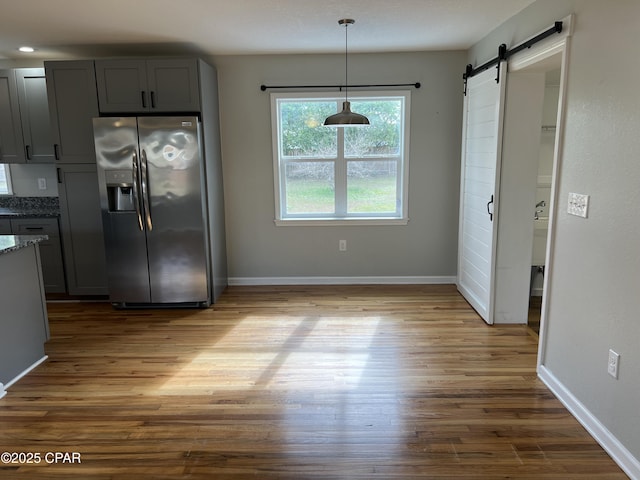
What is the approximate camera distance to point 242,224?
15.5ft

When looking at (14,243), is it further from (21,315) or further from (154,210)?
(154,210)

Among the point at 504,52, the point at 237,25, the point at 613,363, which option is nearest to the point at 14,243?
the point at 237,25

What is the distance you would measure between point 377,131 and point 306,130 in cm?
77

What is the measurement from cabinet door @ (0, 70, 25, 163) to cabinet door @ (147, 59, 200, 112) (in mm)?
1516

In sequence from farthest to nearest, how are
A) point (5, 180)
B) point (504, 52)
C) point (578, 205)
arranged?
point (5, 180) → point (504, 52) → point (578, 205)

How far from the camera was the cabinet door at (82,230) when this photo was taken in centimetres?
408

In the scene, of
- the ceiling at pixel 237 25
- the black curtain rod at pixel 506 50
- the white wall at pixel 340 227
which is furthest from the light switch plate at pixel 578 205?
the white wall at pixel 340 227

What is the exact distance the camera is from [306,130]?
458 centimetres

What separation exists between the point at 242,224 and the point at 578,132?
11.0 feet

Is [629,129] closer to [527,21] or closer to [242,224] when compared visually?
[527,21]

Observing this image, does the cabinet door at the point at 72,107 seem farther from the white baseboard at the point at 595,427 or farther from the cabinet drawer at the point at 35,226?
the white baseboard at the point at 595,427

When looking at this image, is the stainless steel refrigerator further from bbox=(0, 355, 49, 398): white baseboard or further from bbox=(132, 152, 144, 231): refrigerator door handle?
bbox=(0, 355, 49, 398): white baseboard

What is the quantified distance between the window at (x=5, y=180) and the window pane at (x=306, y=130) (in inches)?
119

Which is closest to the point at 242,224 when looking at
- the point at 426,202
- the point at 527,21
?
the point at 426,202
